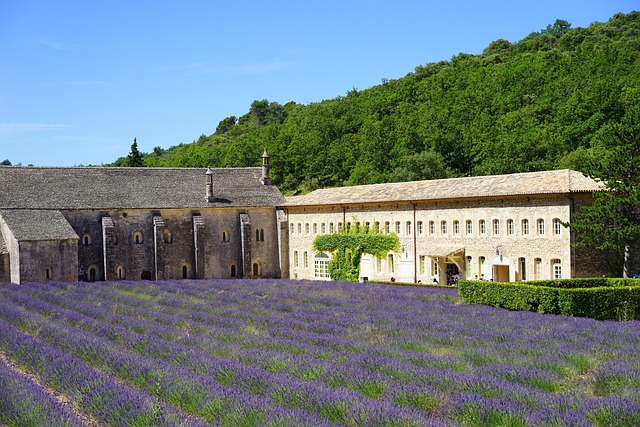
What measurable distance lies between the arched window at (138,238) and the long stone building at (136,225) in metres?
0.07

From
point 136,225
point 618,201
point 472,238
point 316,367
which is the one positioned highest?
point 618,201

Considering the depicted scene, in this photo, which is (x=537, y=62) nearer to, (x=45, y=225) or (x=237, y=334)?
(x=45, y=225)

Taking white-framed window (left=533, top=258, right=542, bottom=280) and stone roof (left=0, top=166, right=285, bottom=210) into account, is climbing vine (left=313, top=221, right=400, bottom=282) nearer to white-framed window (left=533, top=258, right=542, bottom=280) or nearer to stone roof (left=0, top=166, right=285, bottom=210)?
stone roof (left=0, top=166, right=285, bottom=210)

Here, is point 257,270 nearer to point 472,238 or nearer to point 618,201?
point 472,238

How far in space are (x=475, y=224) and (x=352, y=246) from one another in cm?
1058

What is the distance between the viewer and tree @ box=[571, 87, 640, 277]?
28156 millimetres

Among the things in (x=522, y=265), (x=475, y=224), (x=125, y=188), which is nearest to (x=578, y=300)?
(x=522, y=265)

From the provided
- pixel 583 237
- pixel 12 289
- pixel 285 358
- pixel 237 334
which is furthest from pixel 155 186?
pixel 285 358

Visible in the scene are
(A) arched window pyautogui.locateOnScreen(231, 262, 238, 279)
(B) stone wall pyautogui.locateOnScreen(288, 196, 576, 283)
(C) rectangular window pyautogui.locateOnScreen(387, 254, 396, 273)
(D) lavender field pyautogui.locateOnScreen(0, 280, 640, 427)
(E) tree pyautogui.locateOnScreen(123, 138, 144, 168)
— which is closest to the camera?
(D) lavender field pyautogui.locateOnScreen(0, 280, 640, 427)

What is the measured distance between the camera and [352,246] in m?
44.0

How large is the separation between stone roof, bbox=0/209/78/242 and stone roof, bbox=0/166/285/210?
3.28 ft

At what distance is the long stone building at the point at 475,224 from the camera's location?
1224 inches

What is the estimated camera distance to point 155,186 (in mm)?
50156

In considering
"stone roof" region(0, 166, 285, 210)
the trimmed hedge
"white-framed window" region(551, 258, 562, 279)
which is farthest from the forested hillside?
the trimmed hedge
